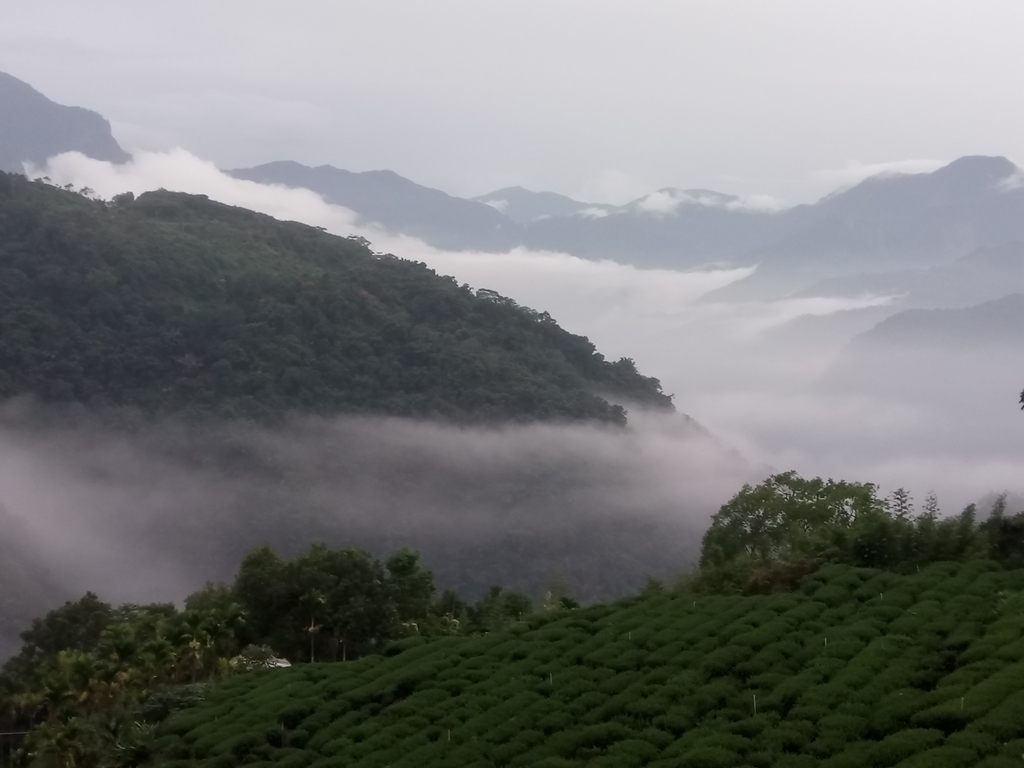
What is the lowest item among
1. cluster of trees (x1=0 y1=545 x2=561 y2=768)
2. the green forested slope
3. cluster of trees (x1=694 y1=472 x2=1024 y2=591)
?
cluster of trees (x1=0 y1=545 x2=561 y2=768)

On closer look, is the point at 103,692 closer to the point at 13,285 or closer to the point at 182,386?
the point at 182,386

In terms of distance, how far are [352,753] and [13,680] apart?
28.7 meters

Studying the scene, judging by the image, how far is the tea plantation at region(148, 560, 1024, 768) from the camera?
19.2m

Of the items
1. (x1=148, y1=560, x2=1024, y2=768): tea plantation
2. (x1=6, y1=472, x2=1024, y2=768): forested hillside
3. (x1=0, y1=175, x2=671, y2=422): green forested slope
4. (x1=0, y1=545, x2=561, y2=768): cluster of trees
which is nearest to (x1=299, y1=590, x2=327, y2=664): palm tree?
Answer: (x1=0, y1=545, x2=561, y2=768): cluster of trees

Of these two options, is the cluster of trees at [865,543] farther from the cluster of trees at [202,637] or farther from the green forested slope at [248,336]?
the green forested slope at [248,336]

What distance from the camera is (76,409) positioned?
117812mm

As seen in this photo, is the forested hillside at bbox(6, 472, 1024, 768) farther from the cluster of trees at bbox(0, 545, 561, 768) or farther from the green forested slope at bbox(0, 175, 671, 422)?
the green forested slope at bbox(0, 175, 671, 422)

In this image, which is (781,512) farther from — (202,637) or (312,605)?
(202,637)

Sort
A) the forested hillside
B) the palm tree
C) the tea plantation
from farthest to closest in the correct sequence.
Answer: the palm tree < the forested hillside < the tea plantation

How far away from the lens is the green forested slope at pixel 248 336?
4739 inches

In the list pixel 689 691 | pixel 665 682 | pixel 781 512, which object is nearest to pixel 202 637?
pixel 665 682

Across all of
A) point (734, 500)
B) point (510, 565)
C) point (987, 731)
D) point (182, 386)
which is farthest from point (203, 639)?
point (182, 386)

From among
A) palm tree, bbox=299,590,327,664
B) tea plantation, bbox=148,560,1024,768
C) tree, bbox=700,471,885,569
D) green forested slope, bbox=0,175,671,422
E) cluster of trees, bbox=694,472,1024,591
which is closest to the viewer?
tea plantation, bbox=148,560,1024,768

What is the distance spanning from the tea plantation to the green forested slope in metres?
92.3
